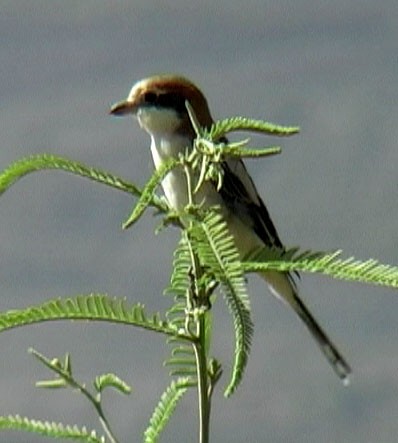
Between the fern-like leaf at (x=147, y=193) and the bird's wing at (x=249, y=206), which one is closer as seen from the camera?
A: the fern-like leaf at (x=147, y=193)

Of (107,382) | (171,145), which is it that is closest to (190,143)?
(171,145)

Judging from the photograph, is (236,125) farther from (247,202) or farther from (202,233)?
(247,202)

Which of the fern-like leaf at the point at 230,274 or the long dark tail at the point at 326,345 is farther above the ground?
the fern-like leaf at the point at 230,274

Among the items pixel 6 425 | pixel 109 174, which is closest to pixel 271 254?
pixel 109 174

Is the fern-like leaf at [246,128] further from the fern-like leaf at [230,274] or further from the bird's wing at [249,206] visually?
the bird's wing at [249,206]

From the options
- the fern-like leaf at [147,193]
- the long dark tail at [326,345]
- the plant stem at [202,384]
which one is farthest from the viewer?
the long dark tail at [326,345]

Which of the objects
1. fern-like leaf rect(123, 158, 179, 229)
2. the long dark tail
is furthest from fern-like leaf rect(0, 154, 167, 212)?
the long dark tail

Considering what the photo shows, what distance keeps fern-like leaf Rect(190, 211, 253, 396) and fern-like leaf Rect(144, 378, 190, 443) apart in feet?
0.52

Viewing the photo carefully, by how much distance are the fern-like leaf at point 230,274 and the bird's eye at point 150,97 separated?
8.03 feet

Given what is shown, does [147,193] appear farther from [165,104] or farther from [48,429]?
[165,104]

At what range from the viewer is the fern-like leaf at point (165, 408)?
1184 millimetres

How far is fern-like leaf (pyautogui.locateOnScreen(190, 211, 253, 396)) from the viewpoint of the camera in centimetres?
101

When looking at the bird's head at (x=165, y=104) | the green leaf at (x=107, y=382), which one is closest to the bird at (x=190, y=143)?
the bird's head at (x=165, y=104)

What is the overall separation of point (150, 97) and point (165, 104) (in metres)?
0.04
